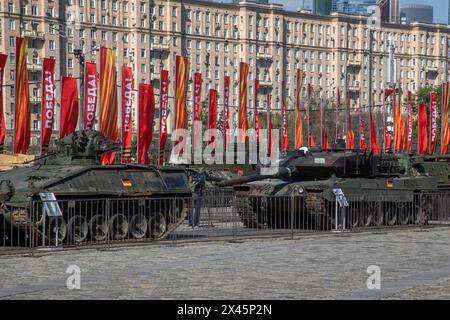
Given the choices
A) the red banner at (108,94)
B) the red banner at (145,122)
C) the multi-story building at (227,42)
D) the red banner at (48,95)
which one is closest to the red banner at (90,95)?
the red banner at (108,94)

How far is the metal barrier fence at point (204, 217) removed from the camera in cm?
2152

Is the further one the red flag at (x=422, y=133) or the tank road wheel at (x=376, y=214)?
the red flag at (x=422, y=133)

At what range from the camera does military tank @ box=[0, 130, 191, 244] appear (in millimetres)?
21656

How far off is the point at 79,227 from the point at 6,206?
1593 mm

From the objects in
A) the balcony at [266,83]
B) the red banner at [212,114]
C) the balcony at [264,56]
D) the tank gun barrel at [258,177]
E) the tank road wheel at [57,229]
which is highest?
the balcony at [264,56]

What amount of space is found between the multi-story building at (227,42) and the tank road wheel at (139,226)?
66.0 metres

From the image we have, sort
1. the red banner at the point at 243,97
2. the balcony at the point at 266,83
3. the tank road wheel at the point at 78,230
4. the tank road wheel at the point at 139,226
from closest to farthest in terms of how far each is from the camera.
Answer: the tank road wheel at the point at 78,230
the tank road wheel at the point at 139,226
the red banner at the point at 243,97
the balcony at the point at 266,83

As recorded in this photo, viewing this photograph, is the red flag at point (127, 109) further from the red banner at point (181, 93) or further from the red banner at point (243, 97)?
the red banner at point (243, 97)

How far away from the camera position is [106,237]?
22.4m

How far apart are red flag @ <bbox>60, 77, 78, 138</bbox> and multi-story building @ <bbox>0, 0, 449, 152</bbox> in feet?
164

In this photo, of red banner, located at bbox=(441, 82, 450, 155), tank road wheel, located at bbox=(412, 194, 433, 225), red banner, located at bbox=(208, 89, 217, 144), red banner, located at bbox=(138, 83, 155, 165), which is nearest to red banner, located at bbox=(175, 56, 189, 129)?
red banner, located at bbox=(138, 83, 155, 165)

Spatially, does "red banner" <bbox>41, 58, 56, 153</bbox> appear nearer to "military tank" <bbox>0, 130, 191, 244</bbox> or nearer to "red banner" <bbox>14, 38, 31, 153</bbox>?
"red banner" <bbox>14, 38, 31, 153</bbox>

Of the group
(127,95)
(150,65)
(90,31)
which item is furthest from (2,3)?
(127,95)

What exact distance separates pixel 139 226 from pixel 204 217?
5.66 ft
